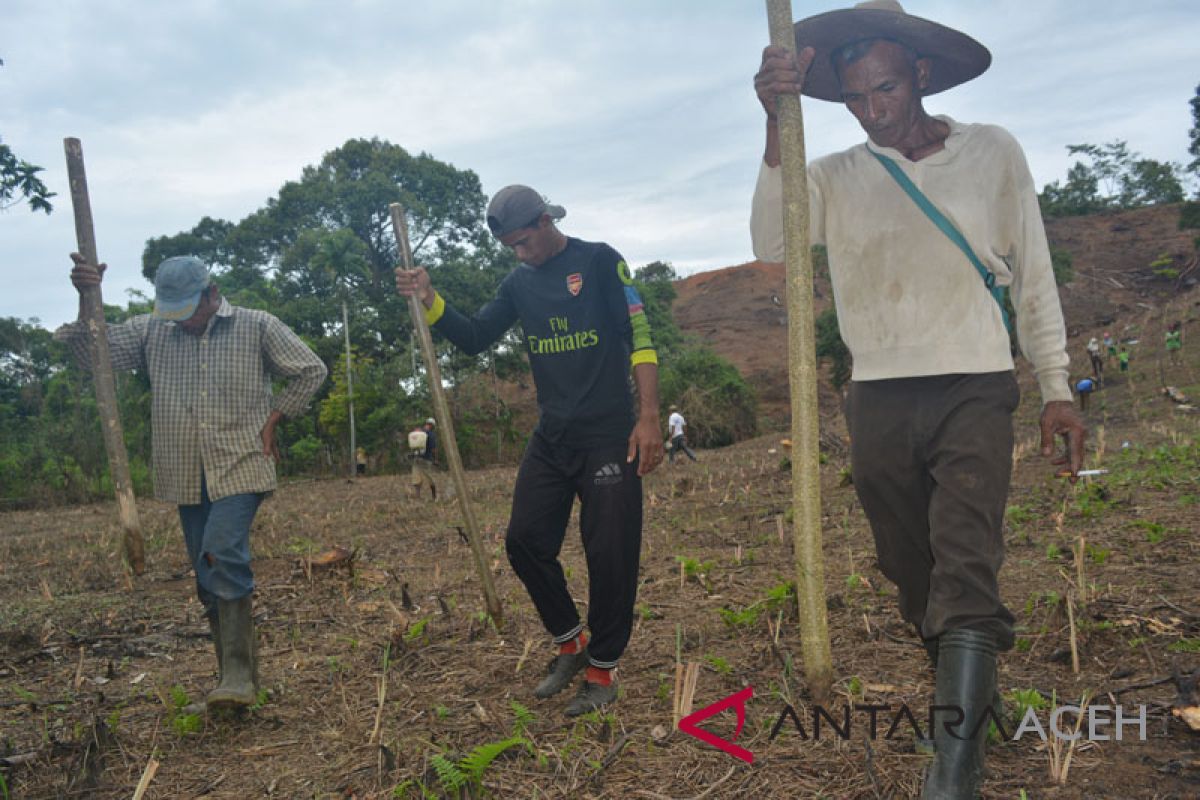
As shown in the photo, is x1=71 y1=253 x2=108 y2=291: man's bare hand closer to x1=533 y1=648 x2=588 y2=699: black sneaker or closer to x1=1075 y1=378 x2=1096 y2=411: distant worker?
x1=533 y1=648 x2=588 y2=699: black sneaker

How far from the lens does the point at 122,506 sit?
24.6 feet

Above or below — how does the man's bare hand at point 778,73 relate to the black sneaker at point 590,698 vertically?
above

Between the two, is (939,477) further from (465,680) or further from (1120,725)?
(465,680)

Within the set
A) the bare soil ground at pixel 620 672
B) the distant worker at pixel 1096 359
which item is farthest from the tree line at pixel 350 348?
the bare soil ground at pixel 620 672

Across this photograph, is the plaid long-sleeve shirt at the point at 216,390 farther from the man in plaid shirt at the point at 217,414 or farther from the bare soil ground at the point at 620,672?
the bare soil ground at the point at 620,672

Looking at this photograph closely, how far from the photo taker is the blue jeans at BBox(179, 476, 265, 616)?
3705 millimetres

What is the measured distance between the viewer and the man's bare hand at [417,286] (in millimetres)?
3973

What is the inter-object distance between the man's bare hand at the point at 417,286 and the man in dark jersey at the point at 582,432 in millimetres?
440

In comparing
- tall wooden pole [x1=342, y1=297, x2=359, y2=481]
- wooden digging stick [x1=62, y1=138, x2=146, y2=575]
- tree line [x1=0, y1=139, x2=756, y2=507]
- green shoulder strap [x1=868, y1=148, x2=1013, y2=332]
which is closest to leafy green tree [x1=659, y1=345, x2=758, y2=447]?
tree line [x1=0, y1=139, x2=756, y2=507]

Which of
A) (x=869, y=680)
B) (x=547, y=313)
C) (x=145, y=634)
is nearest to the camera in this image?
(x=869, y=680)

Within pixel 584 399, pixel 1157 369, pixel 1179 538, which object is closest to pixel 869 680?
pixel 584 399

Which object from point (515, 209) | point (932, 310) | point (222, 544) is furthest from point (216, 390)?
point (932, 310)

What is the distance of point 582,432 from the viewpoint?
359 cm

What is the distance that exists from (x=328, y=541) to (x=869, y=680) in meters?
8.23
